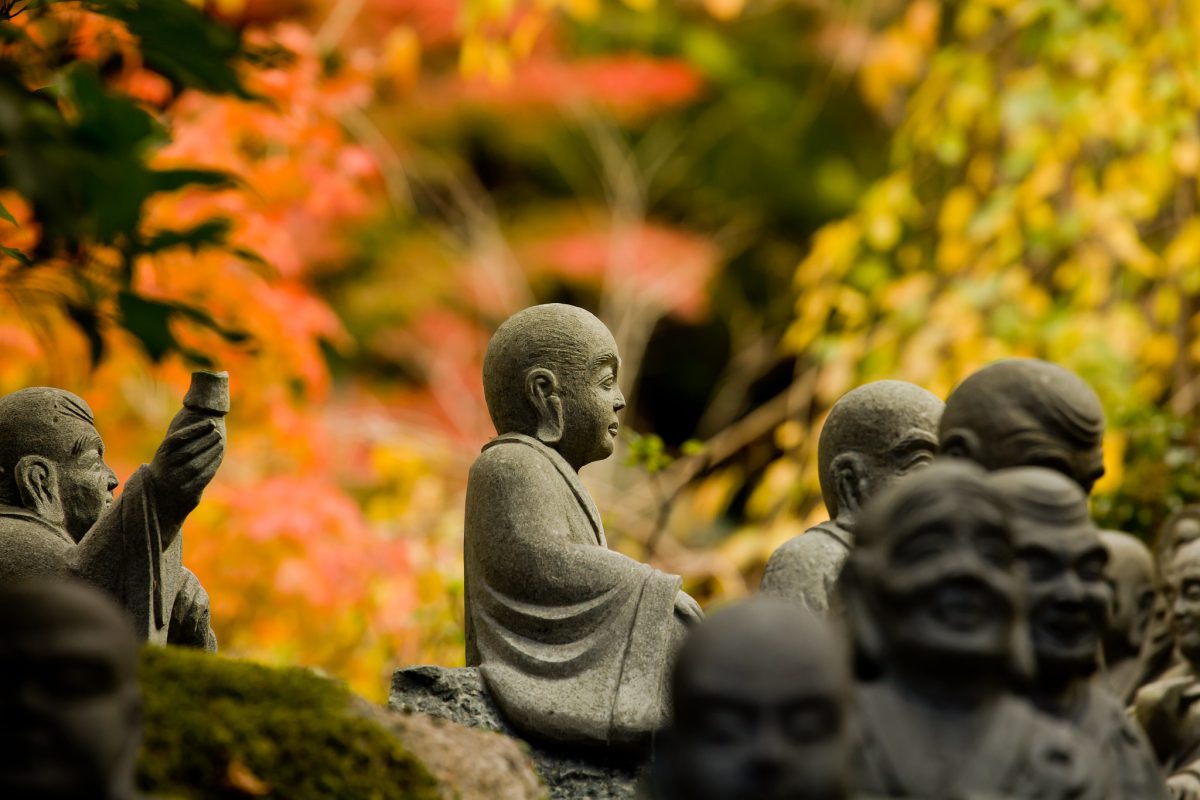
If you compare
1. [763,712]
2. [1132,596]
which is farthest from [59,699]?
[1132,596]

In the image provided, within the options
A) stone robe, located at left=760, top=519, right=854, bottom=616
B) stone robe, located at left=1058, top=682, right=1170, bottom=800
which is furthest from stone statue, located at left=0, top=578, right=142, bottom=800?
stone robe, located at left=760, top=519, right=854, bottom=616

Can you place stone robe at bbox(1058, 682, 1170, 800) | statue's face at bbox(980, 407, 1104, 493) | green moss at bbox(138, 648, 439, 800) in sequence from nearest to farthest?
stone robe at bbox(1058, 682, 1170, 800) → green moss at bbox(138, 648, 439, 800) → statue's face at bbox(980, 407, 1104, 493)

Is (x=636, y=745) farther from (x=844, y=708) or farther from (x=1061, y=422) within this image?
(x=844, y=708)

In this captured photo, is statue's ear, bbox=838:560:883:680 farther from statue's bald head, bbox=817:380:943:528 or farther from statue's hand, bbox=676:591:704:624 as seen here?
statue's hand, bbox=676:591:704:624

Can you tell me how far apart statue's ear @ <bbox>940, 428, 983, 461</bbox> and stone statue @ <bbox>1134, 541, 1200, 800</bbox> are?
2229 millimetres

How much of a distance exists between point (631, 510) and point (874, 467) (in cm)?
674

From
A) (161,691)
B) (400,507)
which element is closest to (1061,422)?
(161,691)

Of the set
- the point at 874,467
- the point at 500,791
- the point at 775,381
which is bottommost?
the point at 500,791

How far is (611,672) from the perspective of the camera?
20.5 ft

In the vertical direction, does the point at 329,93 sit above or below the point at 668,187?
below

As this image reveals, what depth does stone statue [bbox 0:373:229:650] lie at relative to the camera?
20.1 feet

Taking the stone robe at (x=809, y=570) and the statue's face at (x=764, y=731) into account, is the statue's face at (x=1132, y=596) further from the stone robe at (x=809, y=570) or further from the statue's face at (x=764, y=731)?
the statue's face at (x=764, y=731)

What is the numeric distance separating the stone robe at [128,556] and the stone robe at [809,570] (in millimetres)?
2139

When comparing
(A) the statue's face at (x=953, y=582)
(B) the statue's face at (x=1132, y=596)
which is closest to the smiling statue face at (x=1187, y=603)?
(B) the statue's face at (x=1132, y=596)
